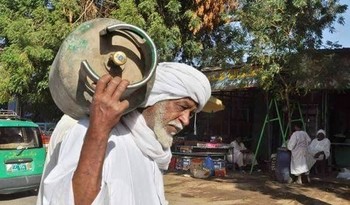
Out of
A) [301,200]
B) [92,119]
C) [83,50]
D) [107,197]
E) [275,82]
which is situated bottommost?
[301,200]

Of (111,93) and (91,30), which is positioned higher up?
(91,30)

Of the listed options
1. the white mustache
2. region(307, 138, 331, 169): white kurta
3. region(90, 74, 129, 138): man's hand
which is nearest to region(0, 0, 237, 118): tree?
region(307, 138, 331, 169): white kurta

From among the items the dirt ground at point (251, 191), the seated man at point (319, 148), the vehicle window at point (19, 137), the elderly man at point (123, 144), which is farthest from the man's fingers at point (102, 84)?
the seated man at point (319, 148)

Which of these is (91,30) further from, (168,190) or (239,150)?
(239,150)

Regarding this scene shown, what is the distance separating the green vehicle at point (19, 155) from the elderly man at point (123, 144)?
792 cm

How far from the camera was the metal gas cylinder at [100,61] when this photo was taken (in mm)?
1738

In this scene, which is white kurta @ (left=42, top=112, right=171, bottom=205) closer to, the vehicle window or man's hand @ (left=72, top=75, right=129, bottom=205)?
man's hand @ (left=72, top=75, right=129, bottom=205)

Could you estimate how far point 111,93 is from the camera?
1.63 metres

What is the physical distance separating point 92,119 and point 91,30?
0.34 m

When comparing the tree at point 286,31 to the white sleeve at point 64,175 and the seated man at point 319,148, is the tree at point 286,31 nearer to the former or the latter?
the seated man at point 319,148

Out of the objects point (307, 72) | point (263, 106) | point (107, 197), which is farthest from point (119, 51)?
point (263, 106)

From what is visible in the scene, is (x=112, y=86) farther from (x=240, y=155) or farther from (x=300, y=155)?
(x=240, y=155)

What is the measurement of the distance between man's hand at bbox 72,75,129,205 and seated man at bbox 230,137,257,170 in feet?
43.9

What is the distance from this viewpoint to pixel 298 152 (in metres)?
12.5
